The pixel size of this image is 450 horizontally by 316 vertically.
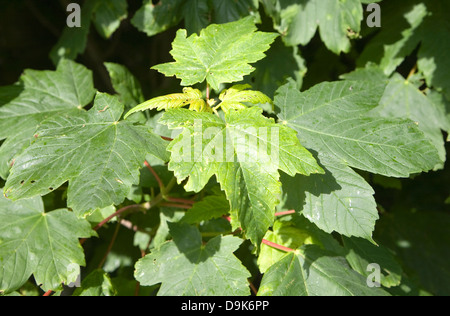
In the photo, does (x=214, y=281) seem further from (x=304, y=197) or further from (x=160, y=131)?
(x=160, y=131)

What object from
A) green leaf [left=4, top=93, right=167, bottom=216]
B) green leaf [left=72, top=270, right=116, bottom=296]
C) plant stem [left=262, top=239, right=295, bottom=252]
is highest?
green leaf [left=4, top=93, right=167, bottom=216]

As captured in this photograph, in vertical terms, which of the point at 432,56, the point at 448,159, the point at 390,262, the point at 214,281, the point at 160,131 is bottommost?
the point at 448,159

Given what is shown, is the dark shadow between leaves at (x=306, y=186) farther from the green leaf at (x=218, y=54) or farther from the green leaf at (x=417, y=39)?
the green leaf at (x=417, y=39)

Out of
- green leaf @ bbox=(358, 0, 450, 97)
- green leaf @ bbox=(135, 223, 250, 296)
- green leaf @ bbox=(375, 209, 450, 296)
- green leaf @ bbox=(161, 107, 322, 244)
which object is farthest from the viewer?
green leaf @ bbox=(375, 209, 450, 296)

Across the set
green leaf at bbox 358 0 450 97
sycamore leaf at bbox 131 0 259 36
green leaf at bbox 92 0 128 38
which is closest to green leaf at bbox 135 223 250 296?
sycamore leaf at bbox 131 0 259 36

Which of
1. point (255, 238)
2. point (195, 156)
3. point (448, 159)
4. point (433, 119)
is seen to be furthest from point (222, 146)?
point (448, 159)

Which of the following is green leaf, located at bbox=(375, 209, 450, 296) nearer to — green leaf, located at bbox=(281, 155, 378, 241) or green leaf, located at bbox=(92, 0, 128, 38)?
green leaf, located at bbox=(281, 155, 378, 241)
